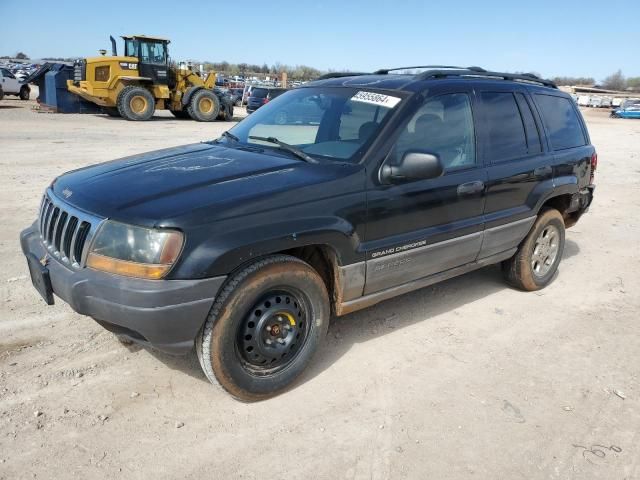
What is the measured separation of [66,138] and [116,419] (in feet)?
42.2

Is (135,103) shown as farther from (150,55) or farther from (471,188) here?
(471,188)

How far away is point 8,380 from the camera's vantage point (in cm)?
315

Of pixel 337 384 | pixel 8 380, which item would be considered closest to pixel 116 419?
pixel 8 380

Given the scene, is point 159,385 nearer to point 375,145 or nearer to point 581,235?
point 375,145

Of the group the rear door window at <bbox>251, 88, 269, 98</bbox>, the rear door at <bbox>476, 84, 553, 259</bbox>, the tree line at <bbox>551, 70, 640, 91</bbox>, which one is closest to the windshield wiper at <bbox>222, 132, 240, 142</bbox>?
the rear door at <bbox>476, 84, 553, 259</bbox>

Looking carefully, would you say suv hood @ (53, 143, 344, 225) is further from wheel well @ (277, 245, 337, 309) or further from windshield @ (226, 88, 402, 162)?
wheel well @ (277, 245, 337, 309)

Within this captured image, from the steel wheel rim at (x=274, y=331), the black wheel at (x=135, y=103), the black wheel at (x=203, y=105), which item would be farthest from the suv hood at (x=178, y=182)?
the black wheel at (x=203, y=105)

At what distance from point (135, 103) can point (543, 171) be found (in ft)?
59.4

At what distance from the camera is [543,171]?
182 inches

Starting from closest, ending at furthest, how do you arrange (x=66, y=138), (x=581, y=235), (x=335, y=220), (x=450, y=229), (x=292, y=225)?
(x=292, y=225)
(x=335, y=220)
(x=450, y=229)
(x=581, y=235)
(x=66, y=138)

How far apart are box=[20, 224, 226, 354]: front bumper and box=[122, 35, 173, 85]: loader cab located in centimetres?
1879

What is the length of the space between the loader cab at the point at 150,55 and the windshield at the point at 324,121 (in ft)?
56.3

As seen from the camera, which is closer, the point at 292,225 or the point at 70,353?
the point at 292,225

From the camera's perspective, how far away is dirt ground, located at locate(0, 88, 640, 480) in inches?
103
